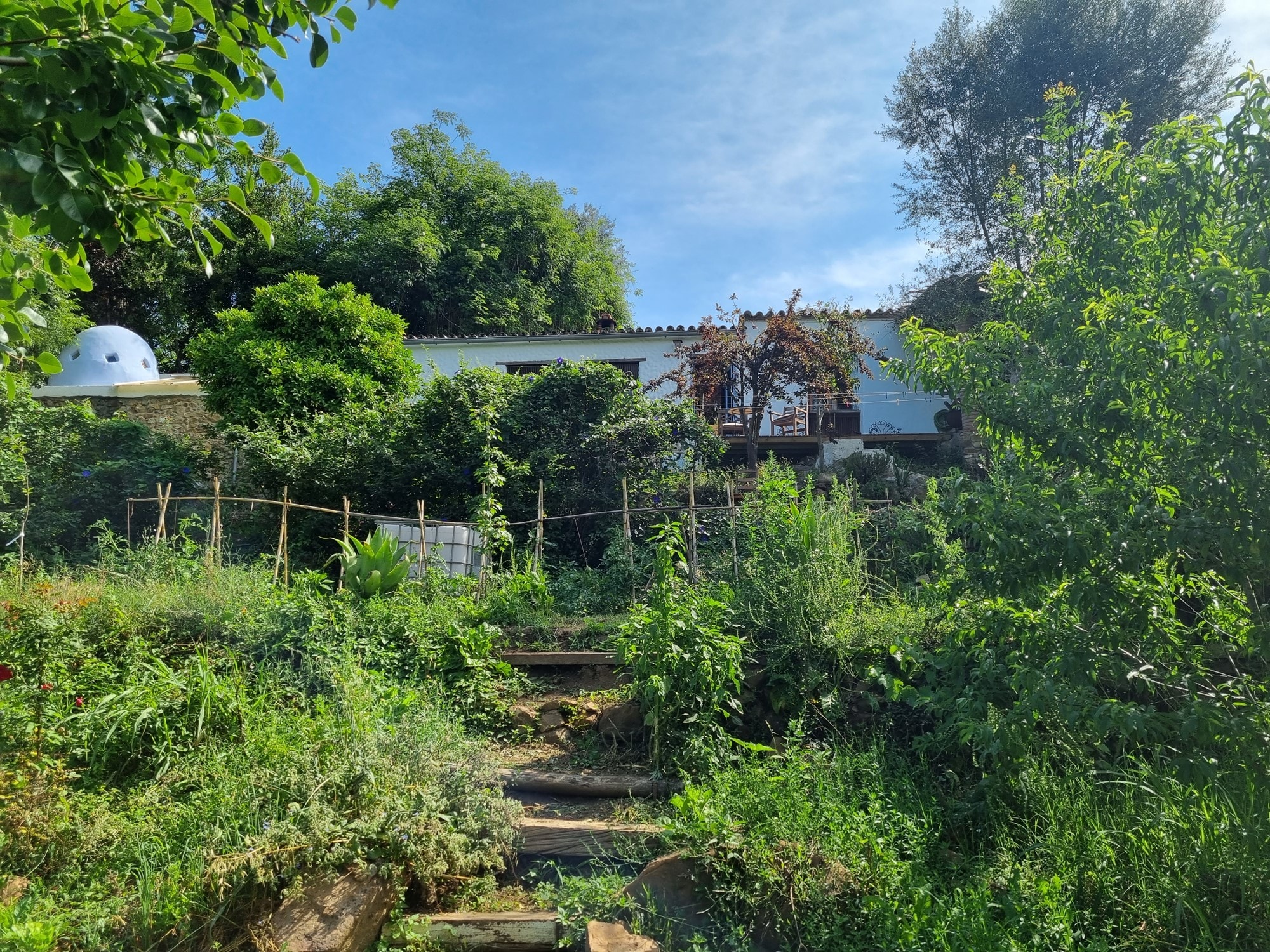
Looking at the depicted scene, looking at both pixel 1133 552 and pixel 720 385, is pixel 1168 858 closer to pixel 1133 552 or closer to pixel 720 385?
pixel 1133 552

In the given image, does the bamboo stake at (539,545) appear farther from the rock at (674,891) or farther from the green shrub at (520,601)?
the rock at (674,891)

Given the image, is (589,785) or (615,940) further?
(589,785)

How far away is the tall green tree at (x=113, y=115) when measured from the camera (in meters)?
2.05

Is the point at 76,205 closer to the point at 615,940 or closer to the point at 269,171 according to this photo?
the point at 269,171

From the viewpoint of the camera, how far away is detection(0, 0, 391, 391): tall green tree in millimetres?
2047

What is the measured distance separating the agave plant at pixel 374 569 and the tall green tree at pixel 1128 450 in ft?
15.6

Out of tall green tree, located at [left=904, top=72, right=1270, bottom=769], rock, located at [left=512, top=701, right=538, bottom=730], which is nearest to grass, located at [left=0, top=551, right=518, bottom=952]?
rock, located at [left=512, top=701, right=538, bottom=730]

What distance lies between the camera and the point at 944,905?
3258mm

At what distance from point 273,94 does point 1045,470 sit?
340cm

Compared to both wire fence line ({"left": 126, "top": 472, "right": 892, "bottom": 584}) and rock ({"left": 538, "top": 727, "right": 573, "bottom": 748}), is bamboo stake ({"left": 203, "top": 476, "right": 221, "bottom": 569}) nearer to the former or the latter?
wire fence line ({"left": 126, "top": 472, "right": 892, "bottom": 584})

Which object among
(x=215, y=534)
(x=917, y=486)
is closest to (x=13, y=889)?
(x=215, y=534)

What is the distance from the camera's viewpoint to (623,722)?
18.0 ft

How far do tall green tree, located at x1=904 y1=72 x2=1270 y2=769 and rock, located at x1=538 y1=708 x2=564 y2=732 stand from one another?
2.83m

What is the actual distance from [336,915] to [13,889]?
145 centimetres
